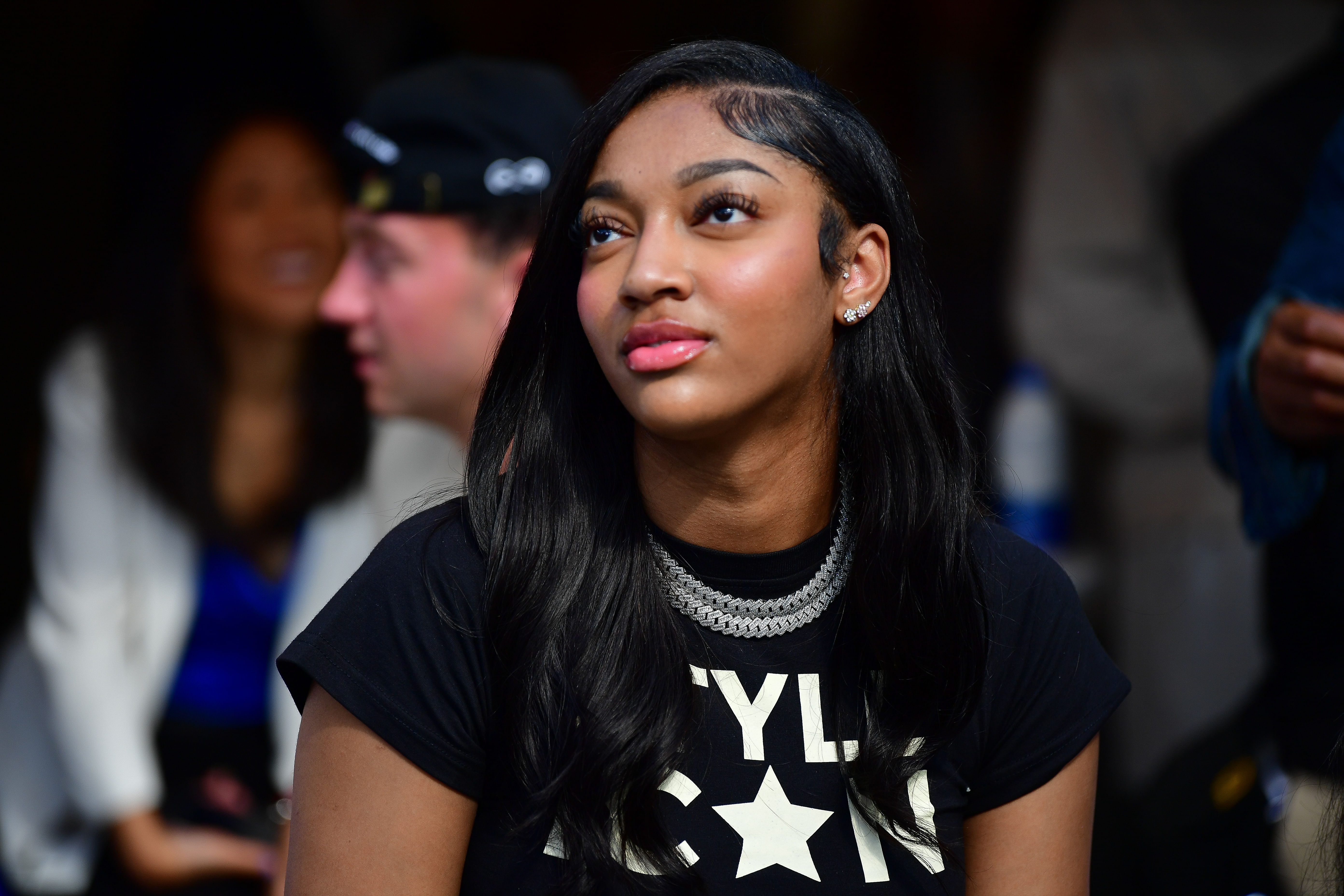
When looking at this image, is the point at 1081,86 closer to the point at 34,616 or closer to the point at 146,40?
the point at 146,40

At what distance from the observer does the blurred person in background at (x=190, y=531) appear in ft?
9.12

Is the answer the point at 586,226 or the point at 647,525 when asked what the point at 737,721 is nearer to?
the point at 647,525

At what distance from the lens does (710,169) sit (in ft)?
4.98

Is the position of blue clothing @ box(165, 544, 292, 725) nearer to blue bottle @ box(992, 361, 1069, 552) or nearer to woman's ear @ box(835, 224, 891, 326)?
woman's ear @ box(835, 224, 891, 326)

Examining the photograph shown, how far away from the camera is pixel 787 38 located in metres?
4.14

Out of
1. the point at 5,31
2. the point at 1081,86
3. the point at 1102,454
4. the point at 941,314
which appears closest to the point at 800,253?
the point at 941,314

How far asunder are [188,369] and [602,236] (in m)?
1.65

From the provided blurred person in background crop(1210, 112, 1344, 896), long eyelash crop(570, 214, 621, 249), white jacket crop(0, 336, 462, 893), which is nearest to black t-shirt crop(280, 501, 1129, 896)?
long eyelash crop(570, 214, 621, 249)

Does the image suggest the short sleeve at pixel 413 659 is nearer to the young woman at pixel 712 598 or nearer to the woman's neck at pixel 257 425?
the young woman at pixel 712 598

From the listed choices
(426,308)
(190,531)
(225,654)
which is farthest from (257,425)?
(426,308)

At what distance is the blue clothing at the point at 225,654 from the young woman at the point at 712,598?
1.37 metres

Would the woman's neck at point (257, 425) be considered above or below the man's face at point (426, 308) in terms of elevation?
below

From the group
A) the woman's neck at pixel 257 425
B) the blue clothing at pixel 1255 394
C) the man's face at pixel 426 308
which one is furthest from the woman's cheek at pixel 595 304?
the woman's neck at pixel 257 425

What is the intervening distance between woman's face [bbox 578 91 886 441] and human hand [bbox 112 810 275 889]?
1696 millimetres
